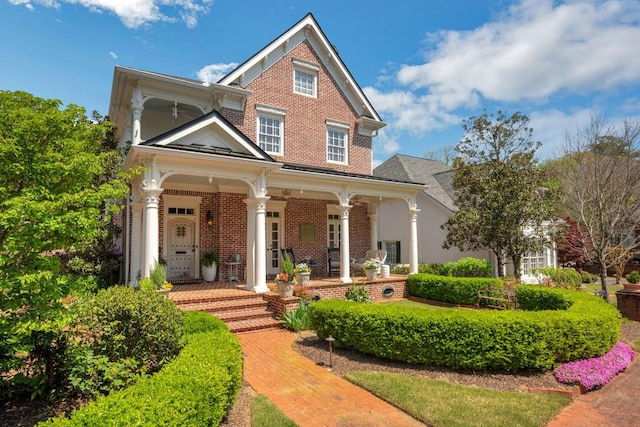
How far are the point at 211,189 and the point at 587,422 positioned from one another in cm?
1243

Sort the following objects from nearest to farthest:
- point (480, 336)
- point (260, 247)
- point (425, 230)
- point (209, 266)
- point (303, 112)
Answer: point (480, 336), point (260, 247), point (209, 266), point (303, 112), point (425, 230)

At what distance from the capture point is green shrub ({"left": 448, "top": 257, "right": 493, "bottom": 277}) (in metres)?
16.4

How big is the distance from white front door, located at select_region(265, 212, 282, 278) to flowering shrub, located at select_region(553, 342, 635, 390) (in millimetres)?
10878

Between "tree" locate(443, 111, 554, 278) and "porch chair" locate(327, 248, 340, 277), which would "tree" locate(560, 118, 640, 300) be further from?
"porch chair" locate(327, 248, 340, 277)

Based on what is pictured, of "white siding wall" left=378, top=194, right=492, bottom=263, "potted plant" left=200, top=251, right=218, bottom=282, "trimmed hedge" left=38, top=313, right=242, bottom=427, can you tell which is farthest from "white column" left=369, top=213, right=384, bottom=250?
"trimmed hedge" left=38, top=313, right=242, bottom=427

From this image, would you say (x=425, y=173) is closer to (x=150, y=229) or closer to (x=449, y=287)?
(x=449, y=287)

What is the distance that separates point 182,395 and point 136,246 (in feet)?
28.9

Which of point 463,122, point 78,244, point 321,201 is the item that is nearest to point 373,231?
point 321,201

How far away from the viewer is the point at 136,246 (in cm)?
1143

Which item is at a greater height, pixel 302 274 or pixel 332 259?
pixel 332 259

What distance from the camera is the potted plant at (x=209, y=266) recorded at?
13.5 meters

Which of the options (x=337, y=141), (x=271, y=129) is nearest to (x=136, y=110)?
(x=271, y=129)

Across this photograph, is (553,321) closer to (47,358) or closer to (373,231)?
(47,358)

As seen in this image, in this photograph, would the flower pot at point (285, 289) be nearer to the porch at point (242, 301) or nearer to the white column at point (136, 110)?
the porch at point (242, 301)
